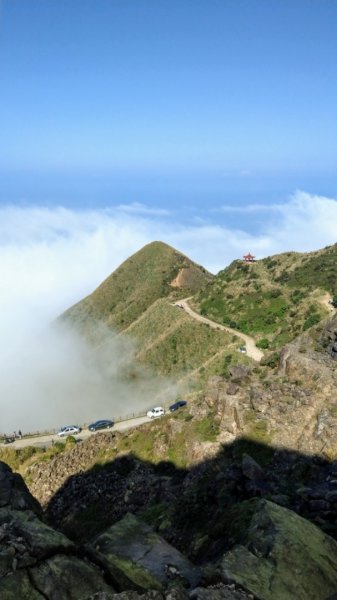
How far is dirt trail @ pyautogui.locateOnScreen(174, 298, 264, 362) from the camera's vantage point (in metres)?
95.9

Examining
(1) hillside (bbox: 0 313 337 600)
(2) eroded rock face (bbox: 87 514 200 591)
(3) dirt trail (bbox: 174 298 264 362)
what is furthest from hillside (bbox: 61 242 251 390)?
(2) eroded rock face (bbox: 87 514 200 591)

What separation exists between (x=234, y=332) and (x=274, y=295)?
15.3 m

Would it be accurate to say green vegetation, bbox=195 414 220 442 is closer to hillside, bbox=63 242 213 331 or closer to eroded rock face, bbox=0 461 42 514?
eroded rock face, bbox=0 461 42 514

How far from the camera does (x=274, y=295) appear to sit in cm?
11738

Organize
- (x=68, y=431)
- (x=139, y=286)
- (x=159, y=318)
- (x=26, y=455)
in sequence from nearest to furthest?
(x=26, y=455)
(x=68, y=431)
(x=159, y=318)
(x=139, y=286)

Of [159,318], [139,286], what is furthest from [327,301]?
[139,286]

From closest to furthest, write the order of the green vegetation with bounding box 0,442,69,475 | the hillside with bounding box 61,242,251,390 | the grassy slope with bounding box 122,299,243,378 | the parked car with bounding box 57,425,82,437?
the green vegetation with bounding box 0,442,69,475, the parked car with bounding box 57,425,82,437, the grassy slope with bounding box 122,299,243,378, the hillside with bounding box 61,242,251,390

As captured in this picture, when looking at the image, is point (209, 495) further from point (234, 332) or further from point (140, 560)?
point (234, 332)

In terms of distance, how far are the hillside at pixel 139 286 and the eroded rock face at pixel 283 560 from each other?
130 meters

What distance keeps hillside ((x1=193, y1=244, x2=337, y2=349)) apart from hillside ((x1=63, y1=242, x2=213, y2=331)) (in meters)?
21.6

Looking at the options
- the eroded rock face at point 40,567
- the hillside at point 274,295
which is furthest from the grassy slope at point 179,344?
the eroded rock face at point 40,567

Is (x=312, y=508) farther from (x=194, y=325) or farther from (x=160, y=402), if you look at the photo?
(x=194, y=325)

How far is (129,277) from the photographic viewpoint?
179 metres

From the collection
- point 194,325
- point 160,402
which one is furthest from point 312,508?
point 194,325
